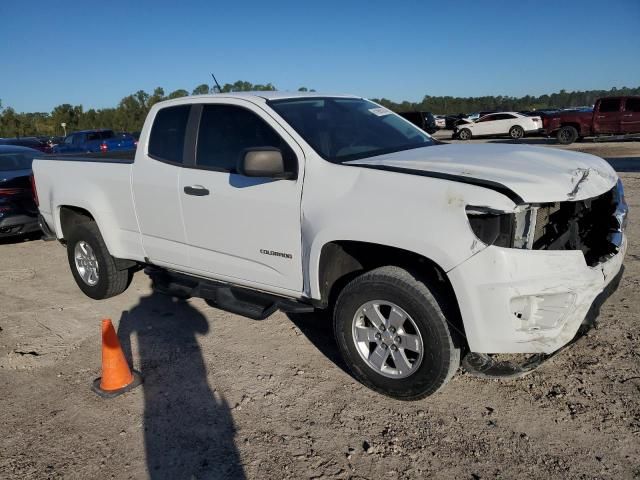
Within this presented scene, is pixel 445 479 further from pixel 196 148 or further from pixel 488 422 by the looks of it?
pixel 196 148

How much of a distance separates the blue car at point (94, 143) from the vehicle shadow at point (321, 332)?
19.4 metres

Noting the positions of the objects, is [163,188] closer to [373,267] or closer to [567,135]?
[373,267]

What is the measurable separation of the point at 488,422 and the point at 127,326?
333 centimetres

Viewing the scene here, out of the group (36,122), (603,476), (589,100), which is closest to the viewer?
(603,476)

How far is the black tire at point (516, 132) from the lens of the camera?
26.8 metres

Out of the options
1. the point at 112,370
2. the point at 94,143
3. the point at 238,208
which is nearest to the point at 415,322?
the point at 238,208

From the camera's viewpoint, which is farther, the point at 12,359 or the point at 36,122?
the point at 36,122

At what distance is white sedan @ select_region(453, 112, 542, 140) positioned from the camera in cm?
2630

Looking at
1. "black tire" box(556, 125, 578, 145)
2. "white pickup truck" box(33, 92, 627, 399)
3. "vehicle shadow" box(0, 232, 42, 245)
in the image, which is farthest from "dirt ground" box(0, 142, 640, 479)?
"black tire" box(556, 125, 578, 145)

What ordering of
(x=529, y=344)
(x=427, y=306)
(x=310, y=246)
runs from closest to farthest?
1. (x=529, y=344)
2. (x=427, y=306)
3. (x=310, y=246)

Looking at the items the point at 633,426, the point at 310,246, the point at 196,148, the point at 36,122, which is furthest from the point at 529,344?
the point at 36,122

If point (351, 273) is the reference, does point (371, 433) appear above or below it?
below

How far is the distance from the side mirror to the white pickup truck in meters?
0.01

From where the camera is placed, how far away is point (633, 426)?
9.59 feet
